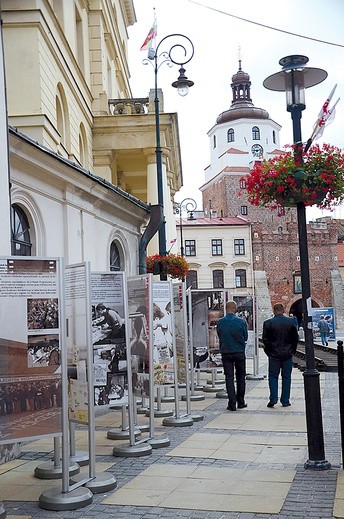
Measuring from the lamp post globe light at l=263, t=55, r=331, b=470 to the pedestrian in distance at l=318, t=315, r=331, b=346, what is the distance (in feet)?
95.3

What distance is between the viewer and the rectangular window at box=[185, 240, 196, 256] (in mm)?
78875

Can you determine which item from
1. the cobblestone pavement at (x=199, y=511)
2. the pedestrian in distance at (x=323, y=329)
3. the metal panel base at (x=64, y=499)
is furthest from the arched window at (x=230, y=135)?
the metal panel base at (x=64, y=499)

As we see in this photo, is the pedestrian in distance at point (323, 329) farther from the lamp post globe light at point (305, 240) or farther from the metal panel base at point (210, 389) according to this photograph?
the lamp post globe light at point (305, 240)

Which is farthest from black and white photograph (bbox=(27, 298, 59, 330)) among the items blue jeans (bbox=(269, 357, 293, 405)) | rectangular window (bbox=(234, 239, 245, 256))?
rectangular window (bbox=(234, 239, 245, 256))

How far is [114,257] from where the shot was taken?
18031 mm

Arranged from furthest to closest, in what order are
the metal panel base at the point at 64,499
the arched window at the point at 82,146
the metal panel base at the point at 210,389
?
the arched window at the point at 82,146 < the metal panel base at the point at 210,389 < the metal panel base at the point at 64,499

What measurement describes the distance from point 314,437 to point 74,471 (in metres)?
2.76

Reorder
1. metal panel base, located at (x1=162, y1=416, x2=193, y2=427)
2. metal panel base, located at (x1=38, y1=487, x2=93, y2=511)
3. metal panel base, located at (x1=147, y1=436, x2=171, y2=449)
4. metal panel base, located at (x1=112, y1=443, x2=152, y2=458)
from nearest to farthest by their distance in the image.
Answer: metal panel base, located at (x1=38, y1=487, x2=93, y2=511)
metal panel base, located at (x1=112, y1=443, x2=152, y2=458)
metal panel base, located at (x1=147, y1=436, x2=171, y2=449)
metal panel base, located at (x1=162, y1=416, x2=193, y2=427)

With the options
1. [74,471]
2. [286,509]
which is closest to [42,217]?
[74,471]

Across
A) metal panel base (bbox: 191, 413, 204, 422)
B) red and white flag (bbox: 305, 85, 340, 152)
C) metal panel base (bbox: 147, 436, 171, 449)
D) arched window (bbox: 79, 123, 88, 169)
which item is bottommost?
metal panel base (bbox: 191, 413, 204, 422)

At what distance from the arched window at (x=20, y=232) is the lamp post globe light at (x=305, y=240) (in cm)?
522

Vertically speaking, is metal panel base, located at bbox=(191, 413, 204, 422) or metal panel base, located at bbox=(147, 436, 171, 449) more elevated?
metal panel base, located at bbox=(147, 436, 171, 449)

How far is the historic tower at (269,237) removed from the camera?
261ft

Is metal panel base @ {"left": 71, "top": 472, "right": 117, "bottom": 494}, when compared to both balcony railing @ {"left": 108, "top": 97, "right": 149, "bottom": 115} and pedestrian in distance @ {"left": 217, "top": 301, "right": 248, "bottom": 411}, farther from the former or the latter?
balcony railing @ {"left": 108, "top": 97, "right": 149, "bottom": 115}
